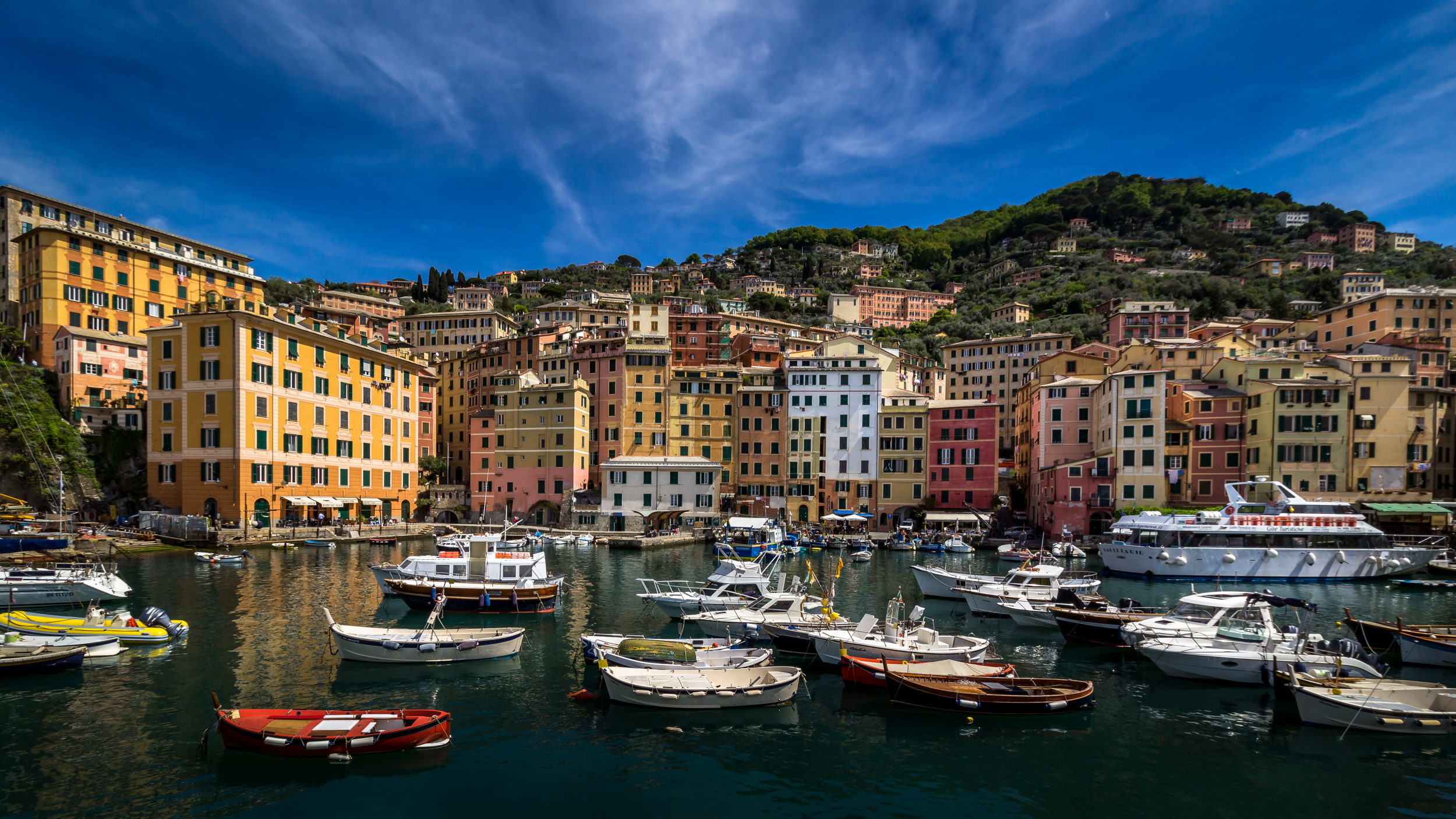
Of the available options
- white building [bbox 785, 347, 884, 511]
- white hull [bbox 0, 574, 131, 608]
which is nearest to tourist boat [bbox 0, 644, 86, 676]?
white hull [bbox 0, 574, 131, 608]

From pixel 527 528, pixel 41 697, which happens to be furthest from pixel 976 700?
pixel 527 528

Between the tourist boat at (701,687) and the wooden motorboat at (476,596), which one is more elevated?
the tourist boat at (701,687)

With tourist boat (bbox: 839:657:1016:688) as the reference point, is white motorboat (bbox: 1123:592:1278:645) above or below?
above

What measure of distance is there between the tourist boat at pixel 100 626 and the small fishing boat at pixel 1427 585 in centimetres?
6339

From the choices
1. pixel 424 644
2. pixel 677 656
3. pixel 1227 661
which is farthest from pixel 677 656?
pixel 1227 661

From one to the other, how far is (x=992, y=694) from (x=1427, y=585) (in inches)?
1694

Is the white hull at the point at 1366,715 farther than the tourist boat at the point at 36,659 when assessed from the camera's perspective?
No

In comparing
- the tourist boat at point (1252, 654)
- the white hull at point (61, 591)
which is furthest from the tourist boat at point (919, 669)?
the white hull at point (61, 591)

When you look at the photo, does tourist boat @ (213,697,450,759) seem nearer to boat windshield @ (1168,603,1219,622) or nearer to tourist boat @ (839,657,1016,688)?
tourist boat @ (839,657,1016,688)

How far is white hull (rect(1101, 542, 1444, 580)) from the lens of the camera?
48031mm

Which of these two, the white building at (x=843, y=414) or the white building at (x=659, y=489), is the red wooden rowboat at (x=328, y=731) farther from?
the white building at (x=843, y=414)

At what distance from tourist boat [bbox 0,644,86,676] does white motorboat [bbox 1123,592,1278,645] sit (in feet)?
113

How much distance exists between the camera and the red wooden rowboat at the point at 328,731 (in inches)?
627

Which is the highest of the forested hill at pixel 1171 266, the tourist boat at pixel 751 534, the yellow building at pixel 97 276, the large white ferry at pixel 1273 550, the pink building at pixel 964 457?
the forested hill at pixel 1171 266
